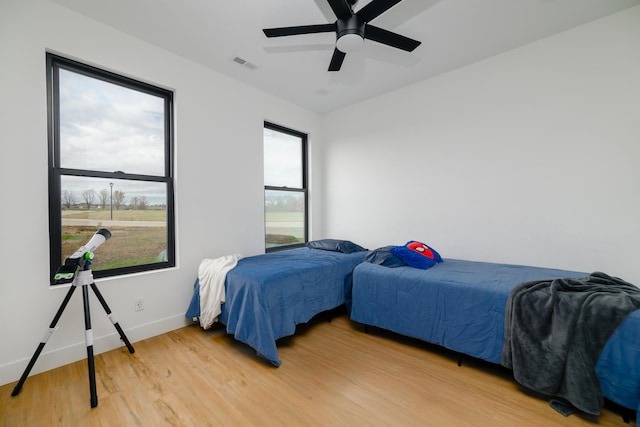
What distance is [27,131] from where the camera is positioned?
199cm

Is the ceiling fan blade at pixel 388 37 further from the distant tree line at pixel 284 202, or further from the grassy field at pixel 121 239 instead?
the grassy field at pixel 121 239

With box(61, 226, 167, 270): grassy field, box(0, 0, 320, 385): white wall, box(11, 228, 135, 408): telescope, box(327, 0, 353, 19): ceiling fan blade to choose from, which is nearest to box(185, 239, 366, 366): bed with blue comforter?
box(0, 0, 320, 385): white wall

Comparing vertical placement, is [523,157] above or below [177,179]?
above

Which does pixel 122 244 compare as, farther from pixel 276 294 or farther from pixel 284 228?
pixel 284 228

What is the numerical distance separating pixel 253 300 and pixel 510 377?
2056 mm

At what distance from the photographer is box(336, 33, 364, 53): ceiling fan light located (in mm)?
1906

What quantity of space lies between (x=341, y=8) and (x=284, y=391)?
2624 mm

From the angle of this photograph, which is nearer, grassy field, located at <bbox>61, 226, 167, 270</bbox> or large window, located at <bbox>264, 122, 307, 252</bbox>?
grassy field, located at <bbox>61, 226, 167, 270</bbox>

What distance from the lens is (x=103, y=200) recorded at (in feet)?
8.08

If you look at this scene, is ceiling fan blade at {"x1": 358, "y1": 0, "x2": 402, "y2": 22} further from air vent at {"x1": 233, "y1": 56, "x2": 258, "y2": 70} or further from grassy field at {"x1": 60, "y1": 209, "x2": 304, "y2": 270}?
grassy field at {"x1": 60, "y1": 209, "x2": 304, "y2": 270}

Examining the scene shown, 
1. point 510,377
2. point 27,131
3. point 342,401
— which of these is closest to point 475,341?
point 510,377

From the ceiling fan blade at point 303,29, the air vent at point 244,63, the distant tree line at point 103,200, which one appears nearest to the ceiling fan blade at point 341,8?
the ceiling fan blade at point 303,29

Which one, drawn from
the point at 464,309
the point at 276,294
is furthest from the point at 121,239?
the point at 464,309

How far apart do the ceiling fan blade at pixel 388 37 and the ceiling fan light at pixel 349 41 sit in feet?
0.39
